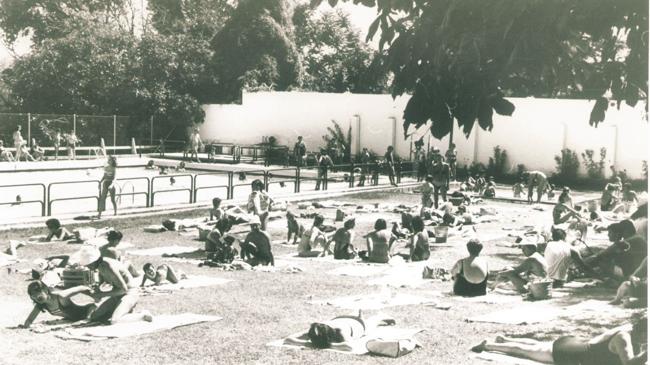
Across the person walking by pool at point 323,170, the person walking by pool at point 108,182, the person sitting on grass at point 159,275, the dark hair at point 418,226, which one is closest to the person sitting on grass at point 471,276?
the dark hair at point 418,226

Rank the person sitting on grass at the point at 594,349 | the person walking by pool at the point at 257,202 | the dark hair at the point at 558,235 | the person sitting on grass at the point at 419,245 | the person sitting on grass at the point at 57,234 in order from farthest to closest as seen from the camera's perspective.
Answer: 1. the person walking by pool at the point at 257,202
2. the person sitting on grass at the point at 57,234
3. the person sitting on grass at the point at 419,245
4. the dark hair at the point at 558,235
5. the person sitting on grass at the point at 594,349

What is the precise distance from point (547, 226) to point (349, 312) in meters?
8.76

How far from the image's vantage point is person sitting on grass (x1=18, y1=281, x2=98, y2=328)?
35.8 feet

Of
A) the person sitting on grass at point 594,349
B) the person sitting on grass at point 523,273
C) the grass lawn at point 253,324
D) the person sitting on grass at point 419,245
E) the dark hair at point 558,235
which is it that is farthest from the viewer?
the person sitting on grass at point 419,245

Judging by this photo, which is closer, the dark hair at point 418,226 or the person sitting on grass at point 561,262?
the person sitting on grass at point 561,262

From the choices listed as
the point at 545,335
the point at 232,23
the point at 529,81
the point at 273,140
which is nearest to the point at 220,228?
the point at 545,335

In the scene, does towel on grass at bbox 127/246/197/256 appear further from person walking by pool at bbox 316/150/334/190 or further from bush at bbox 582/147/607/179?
bush at bbox 582/147/607/179

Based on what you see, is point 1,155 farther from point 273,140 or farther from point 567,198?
point 567,198

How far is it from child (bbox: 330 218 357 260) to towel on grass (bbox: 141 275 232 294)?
3213 millimetres

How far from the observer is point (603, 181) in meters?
36.9

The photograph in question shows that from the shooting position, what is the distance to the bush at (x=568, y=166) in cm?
3803

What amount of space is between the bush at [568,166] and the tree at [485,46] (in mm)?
32230

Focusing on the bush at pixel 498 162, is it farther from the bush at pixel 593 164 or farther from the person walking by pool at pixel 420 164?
the person walking by pool at pixel 420 164

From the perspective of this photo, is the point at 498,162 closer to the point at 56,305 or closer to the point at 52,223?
the point at 52,223
